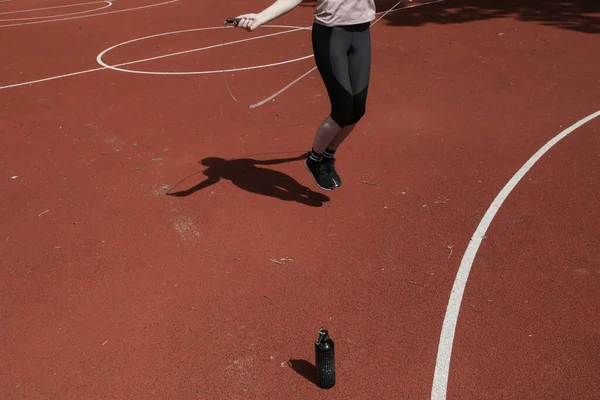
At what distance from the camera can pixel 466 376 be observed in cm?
392

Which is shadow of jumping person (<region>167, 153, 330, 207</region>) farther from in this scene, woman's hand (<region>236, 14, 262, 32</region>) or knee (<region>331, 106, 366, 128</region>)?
woman's hand (<region>236, 14, 262, 32</region>)

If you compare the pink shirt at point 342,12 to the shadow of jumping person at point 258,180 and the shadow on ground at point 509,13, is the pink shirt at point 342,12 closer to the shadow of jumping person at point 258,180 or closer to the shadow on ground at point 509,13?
the shadow of jumping person at point 258,180

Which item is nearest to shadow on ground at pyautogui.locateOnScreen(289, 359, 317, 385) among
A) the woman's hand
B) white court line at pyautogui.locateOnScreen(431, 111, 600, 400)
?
white court line at pyautogui.locateOnScreen(431, 111, 600, 400)

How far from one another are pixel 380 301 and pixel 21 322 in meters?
2.80

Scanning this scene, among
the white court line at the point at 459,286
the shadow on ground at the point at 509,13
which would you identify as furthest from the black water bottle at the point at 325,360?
the shadow on ground at the point at 509,13

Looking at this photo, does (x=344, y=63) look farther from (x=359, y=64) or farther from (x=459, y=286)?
(x=459, y=286)

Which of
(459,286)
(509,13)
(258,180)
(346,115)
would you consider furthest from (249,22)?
(509,13)

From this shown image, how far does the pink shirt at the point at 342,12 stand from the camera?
5254 mm

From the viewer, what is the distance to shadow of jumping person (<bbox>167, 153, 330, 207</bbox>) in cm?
642

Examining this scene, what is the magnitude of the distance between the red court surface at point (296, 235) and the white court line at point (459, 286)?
2 cm

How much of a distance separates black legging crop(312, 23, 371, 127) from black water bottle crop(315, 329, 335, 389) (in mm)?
2516

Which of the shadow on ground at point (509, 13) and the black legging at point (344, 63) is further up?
the black legging at point (344, 63)

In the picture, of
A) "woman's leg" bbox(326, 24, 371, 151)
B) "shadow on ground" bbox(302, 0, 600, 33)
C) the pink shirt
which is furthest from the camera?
"shadow on ground" bbox(302, 0, 600, 33)

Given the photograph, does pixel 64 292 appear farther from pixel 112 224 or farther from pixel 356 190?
pixel 356 190
